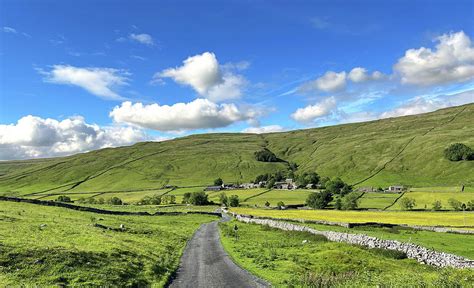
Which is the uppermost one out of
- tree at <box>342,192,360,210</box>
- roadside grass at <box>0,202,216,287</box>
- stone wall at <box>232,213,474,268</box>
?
roadside grass at <box>0,202,216,287</box>

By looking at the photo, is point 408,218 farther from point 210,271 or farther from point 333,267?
point 210,271

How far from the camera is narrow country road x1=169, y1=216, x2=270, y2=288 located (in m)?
29.3

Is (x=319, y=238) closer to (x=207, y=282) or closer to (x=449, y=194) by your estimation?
(x=207, y=282)

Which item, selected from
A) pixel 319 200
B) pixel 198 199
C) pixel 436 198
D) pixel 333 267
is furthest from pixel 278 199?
pixel 333 267

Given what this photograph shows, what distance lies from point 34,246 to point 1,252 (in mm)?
3043

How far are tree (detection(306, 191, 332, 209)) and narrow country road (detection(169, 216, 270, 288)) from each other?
4669 inches

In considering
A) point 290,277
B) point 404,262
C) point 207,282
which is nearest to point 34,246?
point 207,282

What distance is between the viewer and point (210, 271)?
33.9 m

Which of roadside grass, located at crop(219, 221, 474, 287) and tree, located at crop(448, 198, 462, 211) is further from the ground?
roadside grass, located at crop(219, 221, 474, 287)

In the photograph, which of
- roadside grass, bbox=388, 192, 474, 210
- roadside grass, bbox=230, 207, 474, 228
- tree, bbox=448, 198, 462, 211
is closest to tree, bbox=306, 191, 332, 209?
roadside grass, bbox=388, 192, 474, 210

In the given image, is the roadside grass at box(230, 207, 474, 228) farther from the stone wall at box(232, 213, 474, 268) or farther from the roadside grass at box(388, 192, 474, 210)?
the roadside grass at box(388, 192, 474, 210)

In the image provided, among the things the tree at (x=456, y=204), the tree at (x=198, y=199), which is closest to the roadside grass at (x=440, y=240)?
the tree at (x=456, y=204)

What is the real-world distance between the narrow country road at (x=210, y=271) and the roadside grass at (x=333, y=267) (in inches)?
52.3

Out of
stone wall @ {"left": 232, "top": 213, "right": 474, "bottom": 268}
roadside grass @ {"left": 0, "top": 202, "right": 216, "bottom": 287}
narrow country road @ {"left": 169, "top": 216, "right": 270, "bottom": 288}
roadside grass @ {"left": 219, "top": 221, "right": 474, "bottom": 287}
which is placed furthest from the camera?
stone wall @ {"left": 232, "top": 213, "right": 474, "bottom": 268}
